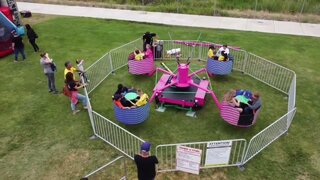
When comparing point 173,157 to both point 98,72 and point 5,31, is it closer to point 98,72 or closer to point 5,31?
point 98,72

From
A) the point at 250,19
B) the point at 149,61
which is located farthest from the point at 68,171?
the point at 250,19

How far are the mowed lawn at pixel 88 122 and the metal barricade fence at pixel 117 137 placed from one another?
26 centimetres

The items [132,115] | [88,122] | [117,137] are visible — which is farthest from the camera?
[88,122]

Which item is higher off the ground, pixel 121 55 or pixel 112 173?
pixel 121 55

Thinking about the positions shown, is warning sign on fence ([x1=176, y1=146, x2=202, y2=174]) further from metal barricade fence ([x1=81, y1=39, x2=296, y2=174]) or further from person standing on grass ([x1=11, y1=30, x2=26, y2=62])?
person standing on grass ([x1=11, y1=30, x2=26, y2=62])

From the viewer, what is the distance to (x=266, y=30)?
19.3 m

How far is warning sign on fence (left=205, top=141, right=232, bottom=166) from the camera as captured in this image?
321 inches

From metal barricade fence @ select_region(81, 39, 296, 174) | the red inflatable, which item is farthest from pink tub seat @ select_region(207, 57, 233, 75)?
the red inflatable

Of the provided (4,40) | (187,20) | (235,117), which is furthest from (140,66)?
(187,20)

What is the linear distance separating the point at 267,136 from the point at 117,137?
4.65 m

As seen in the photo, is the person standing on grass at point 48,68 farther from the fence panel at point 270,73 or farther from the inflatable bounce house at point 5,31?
the fence panel at point 270,73

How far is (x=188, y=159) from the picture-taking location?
330 inches

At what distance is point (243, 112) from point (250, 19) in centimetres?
1273

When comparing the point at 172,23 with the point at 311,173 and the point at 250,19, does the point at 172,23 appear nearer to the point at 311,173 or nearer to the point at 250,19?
the point at 250,19
